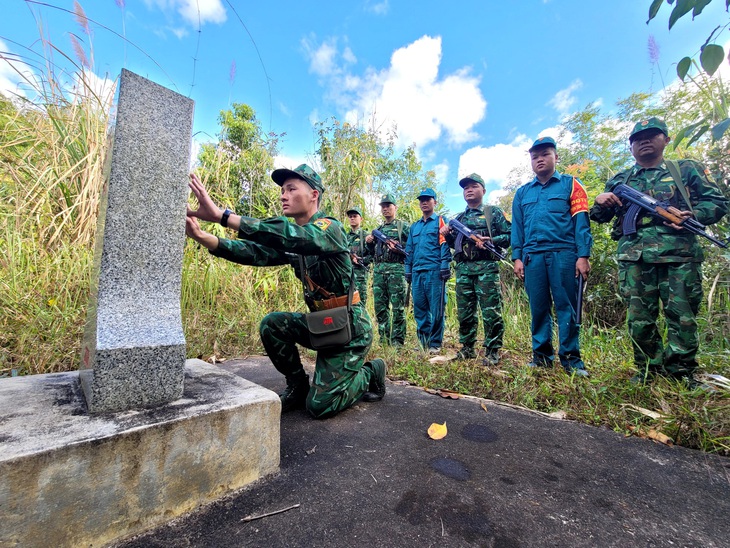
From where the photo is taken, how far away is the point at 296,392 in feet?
7.18

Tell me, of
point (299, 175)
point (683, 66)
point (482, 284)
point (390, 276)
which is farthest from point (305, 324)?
point (390, 276)

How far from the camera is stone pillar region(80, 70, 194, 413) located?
124 cm

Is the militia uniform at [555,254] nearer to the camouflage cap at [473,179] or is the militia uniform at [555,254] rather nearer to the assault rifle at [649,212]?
the assault rifle at [649,212]

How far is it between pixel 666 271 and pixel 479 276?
5.20 feet

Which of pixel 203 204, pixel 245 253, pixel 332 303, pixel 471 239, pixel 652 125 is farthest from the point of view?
pixel 471 239

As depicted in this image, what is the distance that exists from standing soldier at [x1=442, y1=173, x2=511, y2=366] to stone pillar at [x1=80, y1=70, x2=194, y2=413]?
9.48 ft

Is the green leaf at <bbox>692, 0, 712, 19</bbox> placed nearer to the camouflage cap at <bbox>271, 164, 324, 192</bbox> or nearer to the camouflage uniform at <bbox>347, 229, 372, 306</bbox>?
the camouflage cap at <bbox>271, 164, 324, 192</bbox>

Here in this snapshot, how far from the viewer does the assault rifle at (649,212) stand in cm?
227

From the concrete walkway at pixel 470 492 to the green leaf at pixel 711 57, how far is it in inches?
56.3

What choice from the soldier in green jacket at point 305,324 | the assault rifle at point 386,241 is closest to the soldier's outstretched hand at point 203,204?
the soldier in green jacket at point 305,324

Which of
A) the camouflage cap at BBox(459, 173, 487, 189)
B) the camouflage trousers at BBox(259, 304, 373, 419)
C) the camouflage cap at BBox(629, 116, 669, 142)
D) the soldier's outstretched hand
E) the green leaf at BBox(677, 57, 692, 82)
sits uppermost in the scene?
the camouflage cap at BBox(459, 173, 487, 189)

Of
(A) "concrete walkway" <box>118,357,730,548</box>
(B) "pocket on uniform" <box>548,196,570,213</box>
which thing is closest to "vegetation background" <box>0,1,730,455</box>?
(A) "concrete walkway" <box>118,357,730,548</box>

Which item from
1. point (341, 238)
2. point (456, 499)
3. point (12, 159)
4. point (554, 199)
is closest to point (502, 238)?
point (554, 199)

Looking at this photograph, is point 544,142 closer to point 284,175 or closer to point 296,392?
point 284,175
